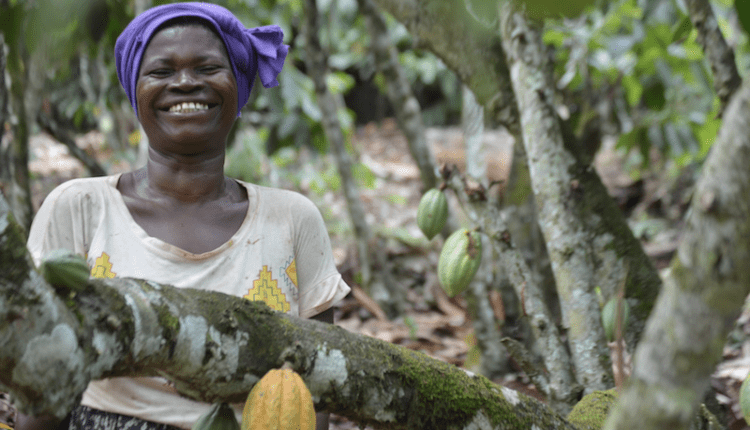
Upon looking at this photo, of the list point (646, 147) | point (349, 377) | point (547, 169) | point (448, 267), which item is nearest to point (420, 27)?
point (547, 169)

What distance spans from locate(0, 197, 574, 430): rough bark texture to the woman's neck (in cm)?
62

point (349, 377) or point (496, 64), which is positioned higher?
point (496, 64)

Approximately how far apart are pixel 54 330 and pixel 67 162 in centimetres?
626

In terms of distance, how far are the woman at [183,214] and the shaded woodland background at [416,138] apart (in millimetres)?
257

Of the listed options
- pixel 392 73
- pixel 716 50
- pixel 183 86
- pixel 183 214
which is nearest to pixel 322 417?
pixel 183 214

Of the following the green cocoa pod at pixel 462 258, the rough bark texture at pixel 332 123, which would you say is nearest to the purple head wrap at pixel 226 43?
the green cocoa pod at pixel 462 258

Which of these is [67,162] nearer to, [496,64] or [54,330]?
[496,64]

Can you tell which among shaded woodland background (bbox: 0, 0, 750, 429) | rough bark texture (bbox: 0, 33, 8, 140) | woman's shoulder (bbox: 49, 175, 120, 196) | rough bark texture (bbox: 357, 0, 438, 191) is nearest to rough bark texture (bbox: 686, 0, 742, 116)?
shaded woodland background (bbox: 0, 0, 750, 429)

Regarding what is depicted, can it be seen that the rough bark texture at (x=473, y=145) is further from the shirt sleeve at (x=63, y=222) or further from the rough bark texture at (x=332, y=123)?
the shirt sleeve at (x=63, y=222)

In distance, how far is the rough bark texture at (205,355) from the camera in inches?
25.5

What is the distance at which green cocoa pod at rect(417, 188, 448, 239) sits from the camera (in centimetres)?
167

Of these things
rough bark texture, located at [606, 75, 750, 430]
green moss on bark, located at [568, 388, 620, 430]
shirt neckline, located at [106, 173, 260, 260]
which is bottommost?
green moss on bark, located at [568, 388, 620, 430]

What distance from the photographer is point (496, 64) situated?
1.84m

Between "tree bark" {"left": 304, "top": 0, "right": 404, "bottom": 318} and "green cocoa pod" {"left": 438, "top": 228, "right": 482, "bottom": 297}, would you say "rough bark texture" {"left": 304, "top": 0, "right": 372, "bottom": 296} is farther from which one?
"green cocoa pod" {"left": 438, "top": 228, "right": 482, "bottom": 297}
